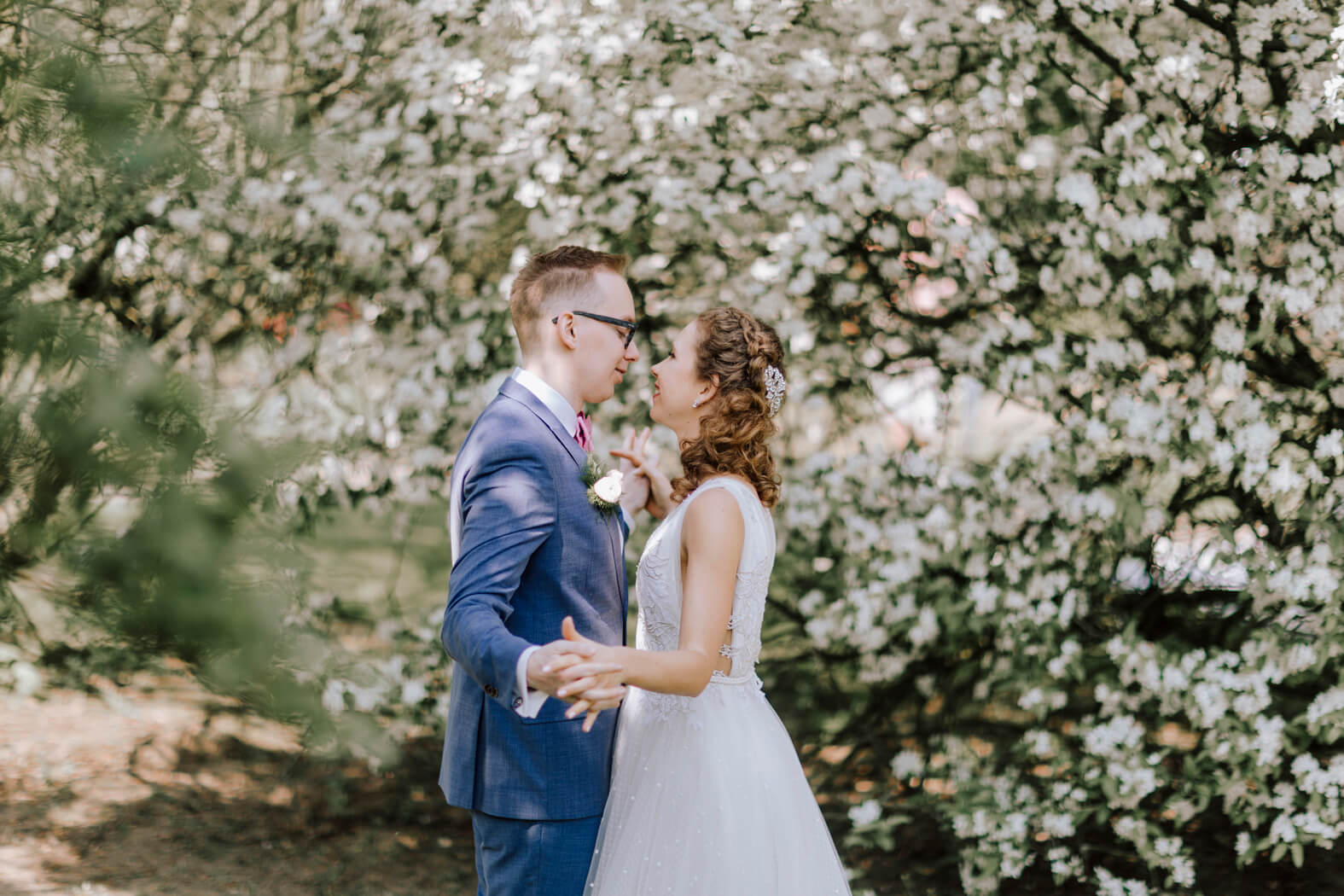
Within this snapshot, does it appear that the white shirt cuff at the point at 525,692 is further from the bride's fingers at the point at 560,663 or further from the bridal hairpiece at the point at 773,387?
the bridal hairpiece at the point at 773,387

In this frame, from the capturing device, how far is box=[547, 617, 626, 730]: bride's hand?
180 centimetres

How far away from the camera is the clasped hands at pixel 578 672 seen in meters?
1.80

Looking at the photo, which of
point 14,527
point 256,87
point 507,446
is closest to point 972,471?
point 507,446

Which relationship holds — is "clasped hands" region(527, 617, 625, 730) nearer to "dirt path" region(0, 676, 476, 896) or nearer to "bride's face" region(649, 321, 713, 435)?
"bride's face" region(649, 321, 713, 435)

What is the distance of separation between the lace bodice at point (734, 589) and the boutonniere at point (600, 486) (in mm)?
198

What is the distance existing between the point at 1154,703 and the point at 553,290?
293 cm

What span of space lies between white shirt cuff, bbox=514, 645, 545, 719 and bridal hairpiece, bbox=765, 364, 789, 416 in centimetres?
94

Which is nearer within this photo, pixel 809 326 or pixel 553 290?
pixel 553 290

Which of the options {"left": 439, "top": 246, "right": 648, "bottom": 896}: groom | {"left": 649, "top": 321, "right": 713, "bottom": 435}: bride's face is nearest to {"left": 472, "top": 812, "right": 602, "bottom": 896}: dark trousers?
{"left": 439, "top": 246, "right": 648, "bottom": 896}: groom

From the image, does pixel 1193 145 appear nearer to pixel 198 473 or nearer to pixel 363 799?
pixel 198 473

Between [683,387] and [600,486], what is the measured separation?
395 mm

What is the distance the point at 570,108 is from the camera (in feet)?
13.3

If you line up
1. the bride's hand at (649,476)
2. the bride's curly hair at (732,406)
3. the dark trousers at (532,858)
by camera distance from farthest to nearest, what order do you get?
the bride's hand at (649,476) < the bride's curly hair at (732,406) < the dark trousers at (532,858)

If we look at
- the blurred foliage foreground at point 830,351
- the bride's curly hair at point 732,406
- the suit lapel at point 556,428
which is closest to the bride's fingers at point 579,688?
the suit lapel at point 556,428
